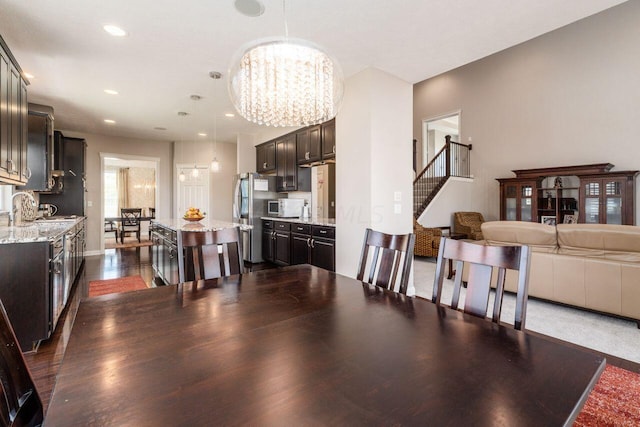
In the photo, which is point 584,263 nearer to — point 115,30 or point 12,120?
point 115,30

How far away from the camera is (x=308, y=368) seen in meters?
0.86

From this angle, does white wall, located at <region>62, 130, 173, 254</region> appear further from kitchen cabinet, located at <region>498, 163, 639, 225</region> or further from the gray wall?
kitchen cabinet, located at <region>498, 163, 639, 225</region>

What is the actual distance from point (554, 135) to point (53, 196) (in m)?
10.6

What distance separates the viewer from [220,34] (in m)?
2.78

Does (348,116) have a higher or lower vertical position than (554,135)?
lower

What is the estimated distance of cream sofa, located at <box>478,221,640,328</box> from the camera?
286 centimetres

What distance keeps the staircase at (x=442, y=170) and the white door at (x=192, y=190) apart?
17.5ft

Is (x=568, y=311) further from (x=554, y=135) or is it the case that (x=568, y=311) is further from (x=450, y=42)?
(x=554, y=135)

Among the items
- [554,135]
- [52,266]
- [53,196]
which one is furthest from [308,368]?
[554,135]

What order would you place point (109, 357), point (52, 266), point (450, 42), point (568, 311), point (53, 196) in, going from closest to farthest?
point (109, 357)
point (52, 266)
point (450, 42)
point (568, 311)
point (53, 196)

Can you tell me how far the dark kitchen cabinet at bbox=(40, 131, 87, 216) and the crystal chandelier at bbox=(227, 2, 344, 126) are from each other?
19.1 ft

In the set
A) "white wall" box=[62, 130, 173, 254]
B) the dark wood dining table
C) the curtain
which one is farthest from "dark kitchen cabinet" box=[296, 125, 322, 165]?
the curtain

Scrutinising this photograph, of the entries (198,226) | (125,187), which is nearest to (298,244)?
(198,226)

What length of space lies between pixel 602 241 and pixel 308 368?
140 inches
